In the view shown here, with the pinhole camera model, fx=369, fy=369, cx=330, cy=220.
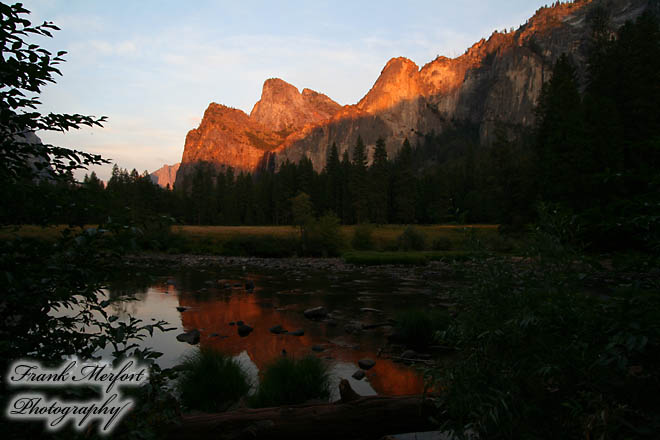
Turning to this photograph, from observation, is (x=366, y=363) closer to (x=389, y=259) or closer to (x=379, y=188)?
(x=389, y=259)

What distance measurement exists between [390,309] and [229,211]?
84306mm

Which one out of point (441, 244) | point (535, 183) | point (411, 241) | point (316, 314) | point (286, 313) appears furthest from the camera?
point (411, 241)

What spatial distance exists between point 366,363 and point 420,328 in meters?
2.88

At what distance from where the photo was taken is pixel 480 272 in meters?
4.59

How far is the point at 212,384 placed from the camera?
7758 millimetres

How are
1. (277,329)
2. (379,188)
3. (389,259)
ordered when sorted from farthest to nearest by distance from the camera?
1. (379,188)
2. (389,259)
3. (277,329)

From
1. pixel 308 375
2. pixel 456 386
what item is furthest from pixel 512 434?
pixel 308 375

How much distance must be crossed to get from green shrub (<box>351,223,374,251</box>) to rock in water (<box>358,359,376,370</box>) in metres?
41.2

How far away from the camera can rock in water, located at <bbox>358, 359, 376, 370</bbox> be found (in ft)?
34.6

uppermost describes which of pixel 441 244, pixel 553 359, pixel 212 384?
pixel 553 359

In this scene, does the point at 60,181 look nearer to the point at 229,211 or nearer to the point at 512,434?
the point at 512,434

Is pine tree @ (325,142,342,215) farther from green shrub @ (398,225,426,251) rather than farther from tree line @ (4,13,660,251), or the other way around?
green shrub @ (398,225,426,251)

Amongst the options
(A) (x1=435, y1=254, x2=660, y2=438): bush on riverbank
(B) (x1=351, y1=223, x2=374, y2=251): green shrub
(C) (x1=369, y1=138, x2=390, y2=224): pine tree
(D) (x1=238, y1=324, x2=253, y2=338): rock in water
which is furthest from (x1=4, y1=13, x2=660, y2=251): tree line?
(B) (x1=351, y1=223, x2=374, y2=251): green shrub

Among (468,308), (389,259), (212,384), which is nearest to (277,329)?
(212,384)
